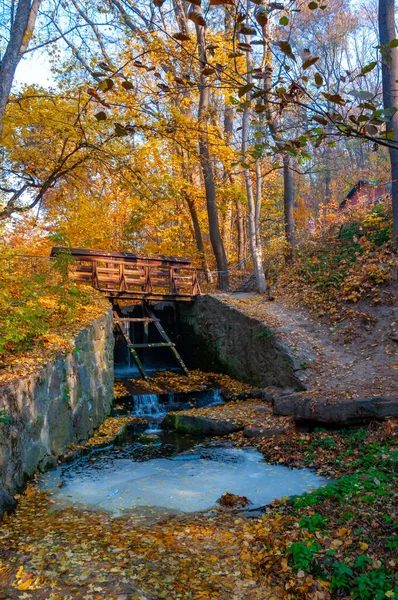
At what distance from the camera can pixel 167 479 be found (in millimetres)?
6711

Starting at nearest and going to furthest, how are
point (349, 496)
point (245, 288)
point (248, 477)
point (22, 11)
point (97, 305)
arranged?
1. point (349, 496)
2. point (248, 477)
3. point (22, 11)
4. point (97, 305)
5. point (245, 288)

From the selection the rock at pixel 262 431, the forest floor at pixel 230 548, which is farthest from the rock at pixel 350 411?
the forest floor at pixel 230 548

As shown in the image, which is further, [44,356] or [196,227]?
[196,227]

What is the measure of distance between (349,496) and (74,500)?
11.6 feet

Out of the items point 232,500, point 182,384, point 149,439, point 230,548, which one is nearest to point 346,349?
point 149,439

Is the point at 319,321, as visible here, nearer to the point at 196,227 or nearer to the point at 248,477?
the point at 248,477

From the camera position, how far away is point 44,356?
273 inches

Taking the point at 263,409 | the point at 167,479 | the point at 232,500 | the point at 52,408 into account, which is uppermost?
the point at 52,408

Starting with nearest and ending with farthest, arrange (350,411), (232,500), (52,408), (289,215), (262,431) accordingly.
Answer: (232,500)
(52,408)
(350,411)
(262,431)
(289,215)

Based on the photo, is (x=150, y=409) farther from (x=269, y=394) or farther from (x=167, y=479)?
(x=167, y=479)

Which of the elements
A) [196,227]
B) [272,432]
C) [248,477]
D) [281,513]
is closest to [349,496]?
[281,513]

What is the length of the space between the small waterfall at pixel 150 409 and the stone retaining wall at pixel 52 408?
80 centimetres

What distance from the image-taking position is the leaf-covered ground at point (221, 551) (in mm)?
3527

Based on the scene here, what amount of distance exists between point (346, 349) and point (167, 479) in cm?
553
